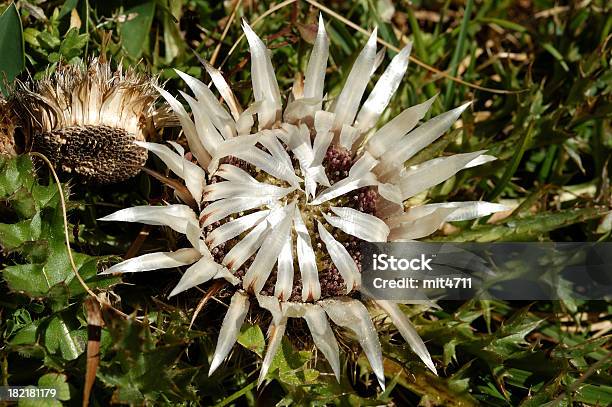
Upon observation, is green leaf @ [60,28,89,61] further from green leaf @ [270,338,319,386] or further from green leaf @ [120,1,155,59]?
green leaf @ [270,338,319,386]

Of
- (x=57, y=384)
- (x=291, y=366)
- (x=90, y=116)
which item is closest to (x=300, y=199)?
(x=291, y=366)

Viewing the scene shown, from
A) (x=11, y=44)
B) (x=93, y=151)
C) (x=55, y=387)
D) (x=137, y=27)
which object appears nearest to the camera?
(x=55, y=387)

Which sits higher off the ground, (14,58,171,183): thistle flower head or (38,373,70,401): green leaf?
(14,58,171,183): thistle flower head

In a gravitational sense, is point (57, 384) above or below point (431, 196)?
below

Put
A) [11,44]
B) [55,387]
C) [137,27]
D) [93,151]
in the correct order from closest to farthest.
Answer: [55,387] < [93,151] < [11,44] < [137,27]

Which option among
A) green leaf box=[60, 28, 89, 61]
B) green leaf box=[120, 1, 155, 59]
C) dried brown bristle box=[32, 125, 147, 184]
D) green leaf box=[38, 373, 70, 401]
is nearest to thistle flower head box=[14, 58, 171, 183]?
dried brown bristle box=[32, 125, 147, 184]

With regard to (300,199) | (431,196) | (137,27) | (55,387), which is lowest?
(55,387)

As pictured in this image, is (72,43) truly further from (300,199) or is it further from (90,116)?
(300,199)
